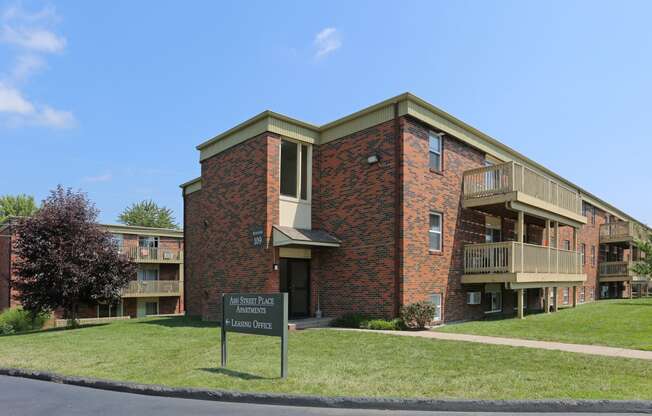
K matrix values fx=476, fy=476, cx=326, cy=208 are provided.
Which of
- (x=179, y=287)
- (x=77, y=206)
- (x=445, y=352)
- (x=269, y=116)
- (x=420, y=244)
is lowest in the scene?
(x=179, y=287)

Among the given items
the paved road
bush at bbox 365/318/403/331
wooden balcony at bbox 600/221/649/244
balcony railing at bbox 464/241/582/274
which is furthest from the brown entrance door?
wooden balcony at bbox 600/221/649/244

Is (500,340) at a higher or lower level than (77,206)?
lower

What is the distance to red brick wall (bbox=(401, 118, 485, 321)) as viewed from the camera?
15383 mm

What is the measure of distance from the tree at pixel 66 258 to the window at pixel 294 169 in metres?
7.49

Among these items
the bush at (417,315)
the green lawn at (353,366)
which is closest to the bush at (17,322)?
the green lawn at (353,366)

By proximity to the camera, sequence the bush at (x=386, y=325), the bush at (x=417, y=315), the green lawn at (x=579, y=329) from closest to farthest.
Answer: the green lawn at (x=579, y=329), the bush at (x=386, y=325), the bush at (x=417, y=315)

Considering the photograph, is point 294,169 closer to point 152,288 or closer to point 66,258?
point 66,258

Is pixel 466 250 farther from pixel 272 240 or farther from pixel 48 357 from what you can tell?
pixel 48 357

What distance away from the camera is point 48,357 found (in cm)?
1077

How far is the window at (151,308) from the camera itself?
36.8 m

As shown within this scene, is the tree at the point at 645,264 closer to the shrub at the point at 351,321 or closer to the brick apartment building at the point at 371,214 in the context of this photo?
the brick apartment building at the point at 371,214

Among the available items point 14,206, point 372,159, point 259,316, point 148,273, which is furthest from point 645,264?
point 14,206

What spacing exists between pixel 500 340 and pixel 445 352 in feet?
8.28

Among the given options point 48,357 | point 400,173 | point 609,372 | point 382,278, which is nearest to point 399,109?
point 400,173
